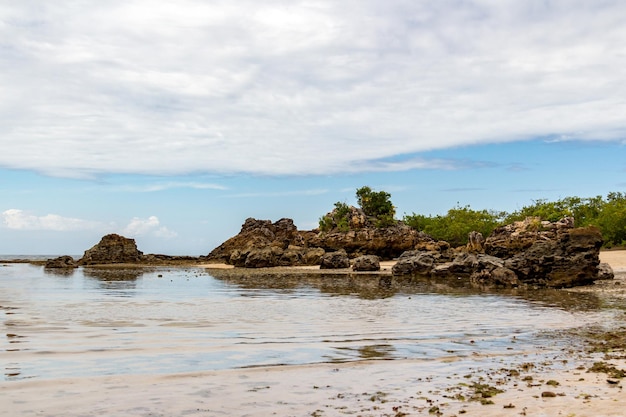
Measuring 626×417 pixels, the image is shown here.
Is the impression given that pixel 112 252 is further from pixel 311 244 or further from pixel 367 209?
pixel 367 209

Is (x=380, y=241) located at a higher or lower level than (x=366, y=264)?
higher

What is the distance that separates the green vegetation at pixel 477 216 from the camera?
2847 inches

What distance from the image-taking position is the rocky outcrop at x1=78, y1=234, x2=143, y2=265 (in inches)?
3059

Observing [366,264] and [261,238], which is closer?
[366,264]

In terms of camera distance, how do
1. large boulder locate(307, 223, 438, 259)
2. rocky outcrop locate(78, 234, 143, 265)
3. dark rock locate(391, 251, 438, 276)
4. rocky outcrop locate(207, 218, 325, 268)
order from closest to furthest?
dark rock locate(391, 251, 438, 276)
rocky outcrop locate(207, 218, 325, 268)
large boulder locate(307, 223, 438, 259)
rocky outcrop locate(78, 234, 143, 265)

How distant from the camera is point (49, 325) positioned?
57.3ft

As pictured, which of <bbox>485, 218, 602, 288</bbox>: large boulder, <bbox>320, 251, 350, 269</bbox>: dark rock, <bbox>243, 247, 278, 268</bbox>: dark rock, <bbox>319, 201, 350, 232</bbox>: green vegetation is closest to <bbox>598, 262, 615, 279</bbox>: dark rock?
<bbox>485, 218, 602, 288</bbox>: large boulder

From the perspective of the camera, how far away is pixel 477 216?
3615 inches

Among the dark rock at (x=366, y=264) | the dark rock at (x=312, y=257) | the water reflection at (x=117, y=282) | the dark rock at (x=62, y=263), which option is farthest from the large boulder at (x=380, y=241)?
the dark rock at (x=62, y=263)

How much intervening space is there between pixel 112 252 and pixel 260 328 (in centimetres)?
6747

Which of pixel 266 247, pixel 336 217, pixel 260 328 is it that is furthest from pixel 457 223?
pixel 260 328

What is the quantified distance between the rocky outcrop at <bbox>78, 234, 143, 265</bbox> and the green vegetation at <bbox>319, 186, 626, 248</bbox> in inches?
1097

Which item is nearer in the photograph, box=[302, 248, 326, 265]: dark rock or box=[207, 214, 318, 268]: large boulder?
box=[302, 248, 326, 265]: dark rock

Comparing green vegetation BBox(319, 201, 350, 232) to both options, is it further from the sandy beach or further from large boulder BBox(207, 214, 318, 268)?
the sandy beach
